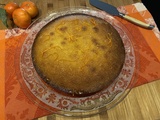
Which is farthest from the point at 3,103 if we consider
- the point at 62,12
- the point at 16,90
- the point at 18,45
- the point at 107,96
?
the point at 62,12

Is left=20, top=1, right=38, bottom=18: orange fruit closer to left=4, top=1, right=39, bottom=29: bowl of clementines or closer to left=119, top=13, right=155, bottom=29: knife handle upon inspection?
left=4, top=1, right=39, bottom=29: bowl of clementines

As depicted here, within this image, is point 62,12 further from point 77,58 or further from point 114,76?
point 114,76

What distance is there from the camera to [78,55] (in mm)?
867

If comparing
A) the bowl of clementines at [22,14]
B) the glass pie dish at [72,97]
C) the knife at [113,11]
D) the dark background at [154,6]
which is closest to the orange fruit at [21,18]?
the bowl of clementines at [22,14]

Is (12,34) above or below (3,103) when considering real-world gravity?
above

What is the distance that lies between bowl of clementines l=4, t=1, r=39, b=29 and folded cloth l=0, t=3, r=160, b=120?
5cm

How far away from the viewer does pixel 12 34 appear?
1.08m

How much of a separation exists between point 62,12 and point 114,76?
0.54 meters

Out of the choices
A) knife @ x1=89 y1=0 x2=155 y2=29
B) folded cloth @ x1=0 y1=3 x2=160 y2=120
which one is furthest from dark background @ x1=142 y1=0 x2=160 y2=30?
knife @ x1=89 y1=0 x2=155 y2=29

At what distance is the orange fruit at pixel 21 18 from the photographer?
3.44ft

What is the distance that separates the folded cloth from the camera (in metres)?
0.84

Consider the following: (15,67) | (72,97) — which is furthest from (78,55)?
(15,67)

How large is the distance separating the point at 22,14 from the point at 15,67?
12.2 inches

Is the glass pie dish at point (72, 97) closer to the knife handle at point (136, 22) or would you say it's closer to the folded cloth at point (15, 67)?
the folded cloth at point (15, 67)
